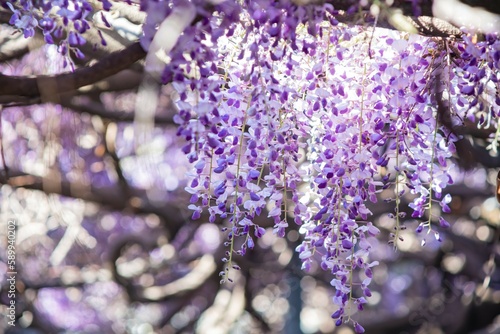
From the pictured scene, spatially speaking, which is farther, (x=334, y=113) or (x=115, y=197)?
(x=115, y=197)

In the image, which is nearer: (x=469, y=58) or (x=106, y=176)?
(x=469, y=58)

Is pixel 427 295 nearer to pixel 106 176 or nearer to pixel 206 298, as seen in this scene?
pixel 206 298

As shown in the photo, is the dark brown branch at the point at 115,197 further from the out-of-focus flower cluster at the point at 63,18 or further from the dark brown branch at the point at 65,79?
the dark brown branch at the point at 65,79

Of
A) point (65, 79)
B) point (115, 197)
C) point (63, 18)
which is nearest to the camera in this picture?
point (65, 79)

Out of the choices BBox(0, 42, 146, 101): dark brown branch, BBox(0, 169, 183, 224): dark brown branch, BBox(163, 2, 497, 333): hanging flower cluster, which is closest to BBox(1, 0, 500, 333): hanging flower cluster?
BBox(163, 2, 497, 333): hanging flower cluster

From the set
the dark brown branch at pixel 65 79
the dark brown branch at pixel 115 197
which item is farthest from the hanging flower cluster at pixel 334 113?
the dark brown branch at pixel 115 197

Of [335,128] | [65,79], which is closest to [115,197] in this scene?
[335,128]

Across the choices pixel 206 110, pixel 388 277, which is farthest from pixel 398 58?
pixel 388 277

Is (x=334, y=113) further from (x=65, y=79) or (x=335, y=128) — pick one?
(x=65, y=79)
